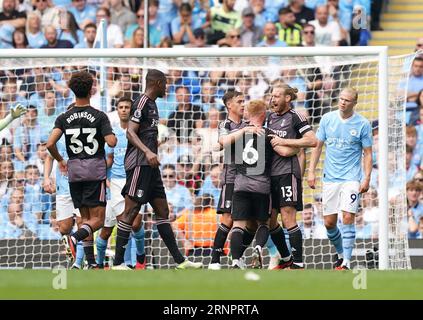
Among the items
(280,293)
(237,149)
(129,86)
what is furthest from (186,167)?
(280,293)

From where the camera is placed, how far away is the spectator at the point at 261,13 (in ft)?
61.5

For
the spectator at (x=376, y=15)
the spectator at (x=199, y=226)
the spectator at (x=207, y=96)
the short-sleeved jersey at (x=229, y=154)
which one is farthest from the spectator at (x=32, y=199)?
the spectator at (x=376, y=15)

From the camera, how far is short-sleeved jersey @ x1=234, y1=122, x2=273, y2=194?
11938mm

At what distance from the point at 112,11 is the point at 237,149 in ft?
25.4

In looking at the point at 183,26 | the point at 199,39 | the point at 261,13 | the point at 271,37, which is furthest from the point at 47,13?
the point at 271,37

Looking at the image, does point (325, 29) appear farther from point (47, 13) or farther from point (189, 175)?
point (189, 175)

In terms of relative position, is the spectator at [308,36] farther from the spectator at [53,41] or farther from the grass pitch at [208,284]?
the grass pitch at [208,284]

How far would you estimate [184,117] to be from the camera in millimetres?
14430

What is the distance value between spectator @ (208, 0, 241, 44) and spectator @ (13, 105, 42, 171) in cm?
507

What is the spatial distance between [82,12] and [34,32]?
779 millimetres

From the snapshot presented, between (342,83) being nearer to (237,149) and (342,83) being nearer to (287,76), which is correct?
(287,76)

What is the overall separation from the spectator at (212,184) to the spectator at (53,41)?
5069mm

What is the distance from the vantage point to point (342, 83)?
14.9 meters

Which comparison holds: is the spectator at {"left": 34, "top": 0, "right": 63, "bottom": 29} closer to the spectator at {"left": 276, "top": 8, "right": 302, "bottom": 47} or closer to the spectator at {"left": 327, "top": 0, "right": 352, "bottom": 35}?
the spectator at {"left": 276, "top": 8, "right": 302, "bottom": 47}
